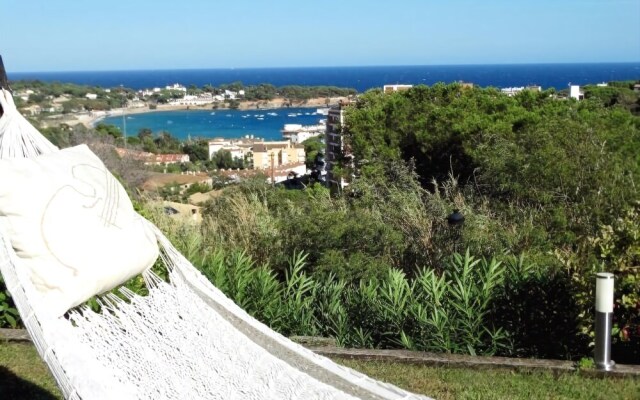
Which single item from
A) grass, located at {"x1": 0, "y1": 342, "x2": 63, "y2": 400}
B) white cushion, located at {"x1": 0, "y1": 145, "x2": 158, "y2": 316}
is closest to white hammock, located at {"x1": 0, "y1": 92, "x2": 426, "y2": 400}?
white cushion, located at {"x1": 0, "y1": 145, "x2": 158, "y2": 316}

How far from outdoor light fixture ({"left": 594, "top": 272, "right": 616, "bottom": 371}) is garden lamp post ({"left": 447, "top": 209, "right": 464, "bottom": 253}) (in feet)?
5.08

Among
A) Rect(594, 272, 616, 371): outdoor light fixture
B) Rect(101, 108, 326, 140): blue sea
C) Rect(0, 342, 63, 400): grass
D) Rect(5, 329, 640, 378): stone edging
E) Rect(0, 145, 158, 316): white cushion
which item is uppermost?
Rect(0, 145, 158, 316): white cushion

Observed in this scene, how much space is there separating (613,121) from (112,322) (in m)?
8.54

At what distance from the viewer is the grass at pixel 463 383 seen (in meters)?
2.90

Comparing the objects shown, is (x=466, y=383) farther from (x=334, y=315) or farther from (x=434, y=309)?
(x=334, y=315)

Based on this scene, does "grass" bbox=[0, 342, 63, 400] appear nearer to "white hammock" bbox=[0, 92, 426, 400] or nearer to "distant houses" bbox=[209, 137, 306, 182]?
"white hammock" bbox=[0, 92, 426, 400]

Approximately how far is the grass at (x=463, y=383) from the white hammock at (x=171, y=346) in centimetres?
71

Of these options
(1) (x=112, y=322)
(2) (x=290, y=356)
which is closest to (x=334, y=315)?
(2) (x=290, y=356)

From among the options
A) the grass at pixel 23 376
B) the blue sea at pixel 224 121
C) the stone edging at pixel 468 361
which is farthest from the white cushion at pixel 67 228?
the blue sea at pixel 224 121

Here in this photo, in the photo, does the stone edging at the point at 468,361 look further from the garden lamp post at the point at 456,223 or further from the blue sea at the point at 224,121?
the blue sea at the point at 224,121

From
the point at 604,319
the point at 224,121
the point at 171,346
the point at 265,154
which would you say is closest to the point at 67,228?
the point at 171,346

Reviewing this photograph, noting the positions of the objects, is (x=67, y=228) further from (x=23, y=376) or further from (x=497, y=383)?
(x=497, y=383)

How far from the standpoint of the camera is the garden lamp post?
449 cm

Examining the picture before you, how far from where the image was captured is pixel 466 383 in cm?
302
